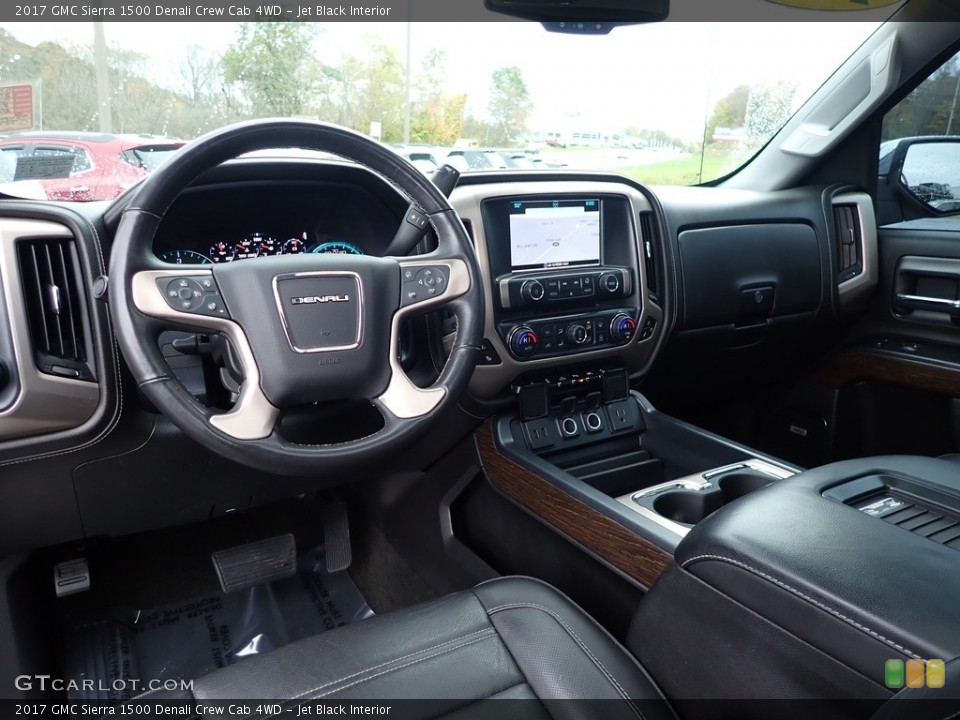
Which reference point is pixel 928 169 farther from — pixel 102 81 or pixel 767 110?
pixel 102 81

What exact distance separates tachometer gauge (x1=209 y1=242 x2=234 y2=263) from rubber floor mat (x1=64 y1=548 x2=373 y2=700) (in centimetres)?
98

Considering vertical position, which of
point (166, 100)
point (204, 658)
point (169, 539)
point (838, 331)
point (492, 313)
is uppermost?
point (166, 100)

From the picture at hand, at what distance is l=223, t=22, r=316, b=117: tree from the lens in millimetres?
1562

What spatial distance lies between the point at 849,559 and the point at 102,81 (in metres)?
1.56

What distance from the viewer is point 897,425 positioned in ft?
7.93

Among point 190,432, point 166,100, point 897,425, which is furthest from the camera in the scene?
point 897,425

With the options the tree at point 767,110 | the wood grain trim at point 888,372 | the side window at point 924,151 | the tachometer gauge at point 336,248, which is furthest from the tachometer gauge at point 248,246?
the side window at point 924,151

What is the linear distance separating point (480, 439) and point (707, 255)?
873 millimetres

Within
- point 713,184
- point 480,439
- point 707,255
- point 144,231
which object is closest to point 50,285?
point 144,231

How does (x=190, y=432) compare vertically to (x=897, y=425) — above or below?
above

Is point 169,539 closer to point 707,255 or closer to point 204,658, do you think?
point 204,658

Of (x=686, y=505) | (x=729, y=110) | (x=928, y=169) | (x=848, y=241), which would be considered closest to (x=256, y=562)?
(x=686, y=505)

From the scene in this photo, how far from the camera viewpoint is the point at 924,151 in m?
2.60

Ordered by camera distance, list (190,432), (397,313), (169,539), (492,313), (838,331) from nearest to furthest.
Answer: (190,432) < (397,313) < (492,313) < (169,539) < (838,331)
